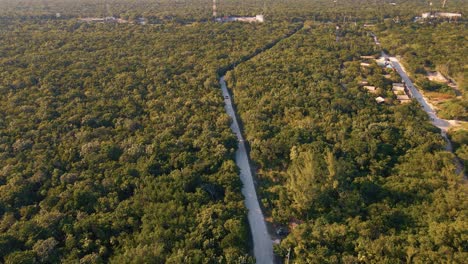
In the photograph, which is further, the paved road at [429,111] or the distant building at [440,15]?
the distant building at [440,15]

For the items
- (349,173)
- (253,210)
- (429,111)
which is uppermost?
(429,111)

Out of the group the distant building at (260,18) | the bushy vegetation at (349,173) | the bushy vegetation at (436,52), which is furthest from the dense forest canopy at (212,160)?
the distant building at (260,18)

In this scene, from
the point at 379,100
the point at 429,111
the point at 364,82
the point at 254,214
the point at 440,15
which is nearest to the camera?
the point at 254,214

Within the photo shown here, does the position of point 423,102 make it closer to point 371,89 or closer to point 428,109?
point 428,109

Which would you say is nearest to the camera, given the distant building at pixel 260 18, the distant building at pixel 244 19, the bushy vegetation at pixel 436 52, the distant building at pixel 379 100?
the distant building at pixel 379 100

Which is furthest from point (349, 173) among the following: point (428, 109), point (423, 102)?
point (423, 102)

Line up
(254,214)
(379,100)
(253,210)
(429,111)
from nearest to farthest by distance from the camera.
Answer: (254,214), (253,210), (379,100), (429,111)

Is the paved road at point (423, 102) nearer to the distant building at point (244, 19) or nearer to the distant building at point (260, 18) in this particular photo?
the distant building at point (260, 18)
